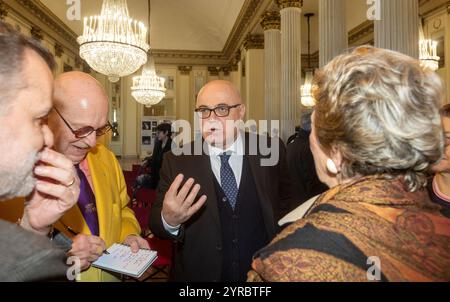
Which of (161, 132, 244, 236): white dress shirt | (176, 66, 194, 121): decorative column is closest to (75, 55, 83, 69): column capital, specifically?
(176, 66, 194, 121): decorative column

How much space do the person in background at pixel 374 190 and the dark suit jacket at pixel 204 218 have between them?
91 centimetres

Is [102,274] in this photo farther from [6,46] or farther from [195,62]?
[195,62]

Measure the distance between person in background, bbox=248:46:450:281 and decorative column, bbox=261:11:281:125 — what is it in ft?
26.0

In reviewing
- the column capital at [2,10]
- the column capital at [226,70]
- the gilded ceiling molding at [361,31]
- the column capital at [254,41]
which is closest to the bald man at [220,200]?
the column capital at [2,10]

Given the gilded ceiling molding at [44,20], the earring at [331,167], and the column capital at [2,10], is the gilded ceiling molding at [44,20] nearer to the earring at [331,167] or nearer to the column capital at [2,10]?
the column capital at [2,10]

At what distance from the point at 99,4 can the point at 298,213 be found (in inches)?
579

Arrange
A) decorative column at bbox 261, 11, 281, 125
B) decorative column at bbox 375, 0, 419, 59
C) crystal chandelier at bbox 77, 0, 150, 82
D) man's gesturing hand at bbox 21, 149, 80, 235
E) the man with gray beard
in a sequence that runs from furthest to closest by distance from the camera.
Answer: decorative column at bbox 261, 11, 281, 125 < crystal chandelier at bbox 77, 0, 150, 82 < decorative column at bbox 375, 0, 419, 59 < man's gesturing hand at bbox 21, 149, 80, 235 < the man with gray beard

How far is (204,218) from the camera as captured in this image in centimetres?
190

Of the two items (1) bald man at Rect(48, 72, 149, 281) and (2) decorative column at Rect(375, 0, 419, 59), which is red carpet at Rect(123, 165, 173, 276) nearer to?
(1) bald man at Rect(48, 72, 149, 281)

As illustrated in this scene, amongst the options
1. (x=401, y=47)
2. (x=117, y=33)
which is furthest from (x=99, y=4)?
(x=401, y=47)

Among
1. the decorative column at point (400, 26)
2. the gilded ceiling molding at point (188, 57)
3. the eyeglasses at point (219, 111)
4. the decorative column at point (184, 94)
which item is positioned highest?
the gilded ceiling molding at point (188, 57)

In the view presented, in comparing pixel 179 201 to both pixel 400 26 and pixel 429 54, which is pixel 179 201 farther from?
pixel 429 54

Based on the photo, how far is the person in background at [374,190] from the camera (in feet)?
2.77

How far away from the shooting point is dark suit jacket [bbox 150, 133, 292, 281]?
186 cm
